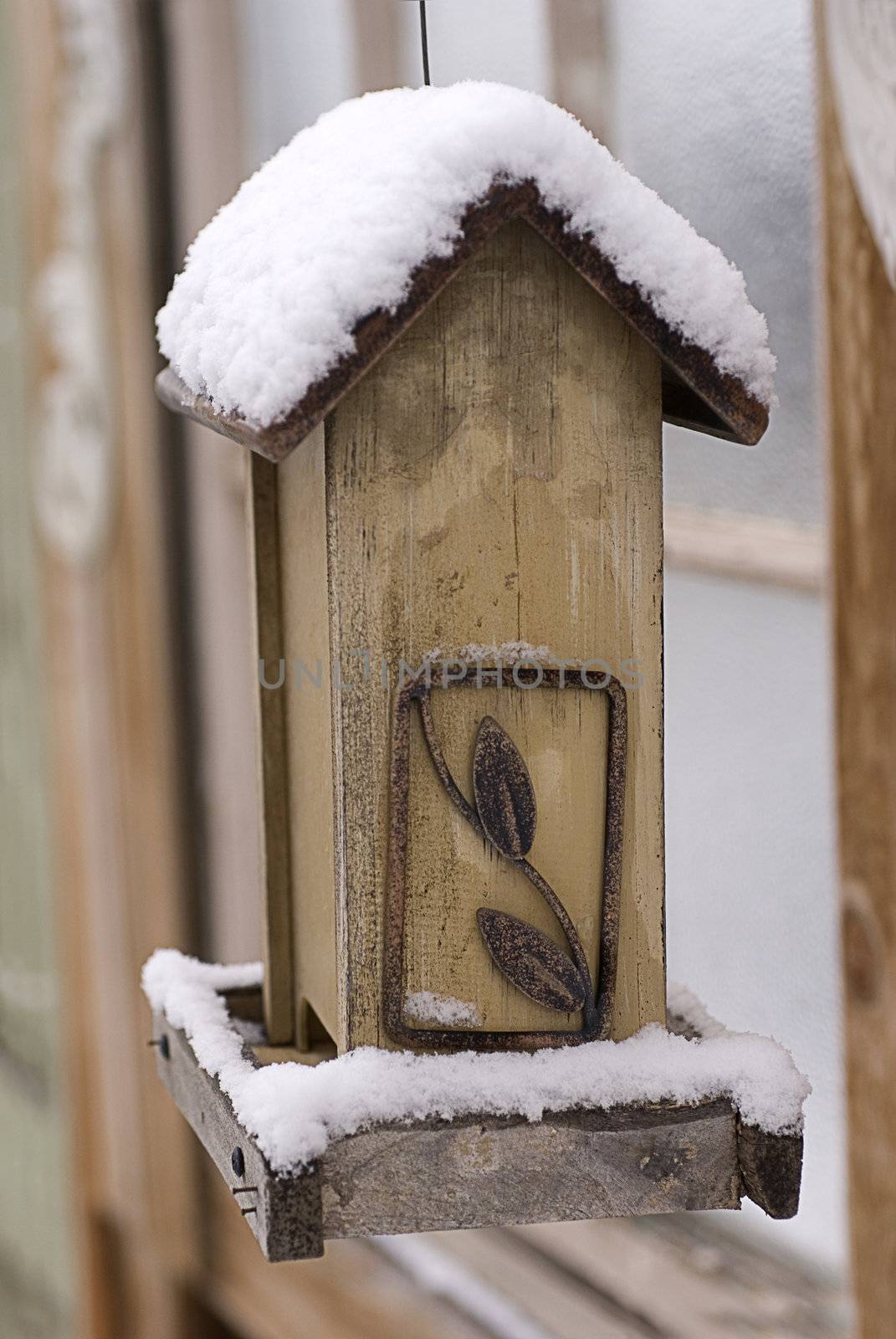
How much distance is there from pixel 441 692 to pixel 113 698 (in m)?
1.65

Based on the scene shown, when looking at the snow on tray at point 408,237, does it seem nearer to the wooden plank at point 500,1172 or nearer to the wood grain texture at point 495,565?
the wood grain texture at point 495,565

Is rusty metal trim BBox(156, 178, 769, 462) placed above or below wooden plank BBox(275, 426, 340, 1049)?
above

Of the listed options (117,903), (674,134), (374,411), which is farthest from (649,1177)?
(117,903)

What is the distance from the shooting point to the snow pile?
2.06 feet

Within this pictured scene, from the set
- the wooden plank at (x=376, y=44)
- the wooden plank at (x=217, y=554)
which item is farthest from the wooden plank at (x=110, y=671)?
the wooden plank at (x=376, y=44)

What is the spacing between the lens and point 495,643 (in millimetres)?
624

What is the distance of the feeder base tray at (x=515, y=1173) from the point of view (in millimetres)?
580

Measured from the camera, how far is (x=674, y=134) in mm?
1266

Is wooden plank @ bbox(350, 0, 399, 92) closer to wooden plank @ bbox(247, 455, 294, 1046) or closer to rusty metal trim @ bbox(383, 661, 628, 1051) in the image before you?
wooden plank @ bbox(247, 455, 294, 1046)

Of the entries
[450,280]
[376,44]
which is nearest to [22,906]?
[376,44]

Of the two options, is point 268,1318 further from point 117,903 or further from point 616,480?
point 616,480

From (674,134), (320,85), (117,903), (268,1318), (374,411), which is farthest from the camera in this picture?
(117,903)

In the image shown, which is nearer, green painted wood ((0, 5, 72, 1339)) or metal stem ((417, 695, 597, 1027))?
metal stem ((417, 695, 597, 1027))

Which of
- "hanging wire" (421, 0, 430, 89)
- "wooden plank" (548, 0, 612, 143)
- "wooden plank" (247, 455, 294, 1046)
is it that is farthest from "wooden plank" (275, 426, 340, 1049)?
"wooden plank" (548, 0, 612, 143)
